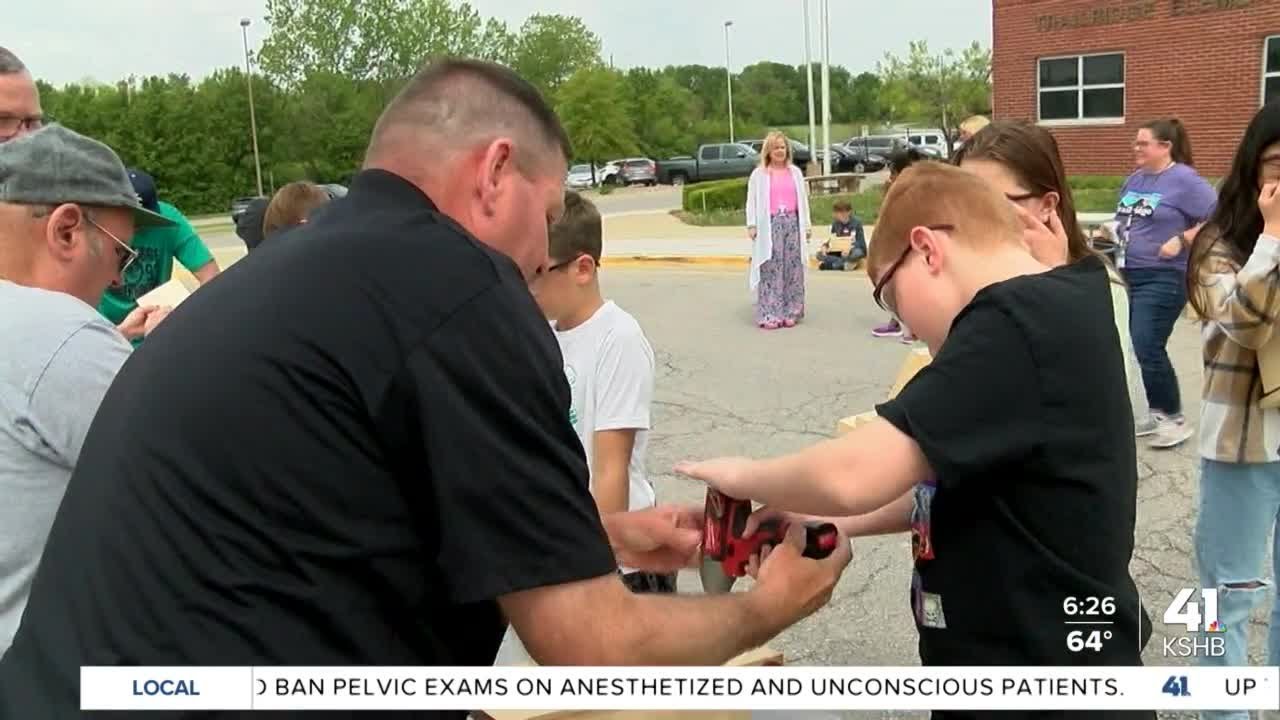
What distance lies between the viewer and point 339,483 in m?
1.54

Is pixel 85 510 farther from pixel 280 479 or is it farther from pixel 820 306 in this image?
pixel 820 306

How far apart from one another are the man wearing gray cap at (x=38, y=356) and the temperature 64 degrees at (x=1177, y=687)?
7.18ft

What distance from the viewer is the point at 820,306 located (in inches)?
494

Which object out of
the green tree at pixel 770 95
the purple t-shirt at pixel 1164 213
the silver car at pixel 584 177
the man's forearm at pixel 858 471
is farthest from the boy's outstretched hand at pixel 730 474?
the green tree at pixel 770 95

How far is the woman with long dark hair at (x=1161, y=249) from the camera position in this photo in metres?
6.88

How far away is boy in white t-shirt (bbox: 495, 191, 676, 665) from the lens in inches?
126

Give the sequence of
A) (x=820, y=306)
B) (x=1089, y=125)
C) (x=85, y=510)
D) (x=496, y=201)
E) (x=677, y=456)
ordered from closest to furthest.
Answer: (x=85, y=510) → (x=496, y=201) → (x=677, y=456) → (x=820, y=306) → (x=1089, y=125)

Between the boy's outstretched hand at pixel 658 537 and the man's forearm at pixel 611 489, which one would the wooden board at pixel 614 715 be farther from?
the man's forearm at pixel 611 489

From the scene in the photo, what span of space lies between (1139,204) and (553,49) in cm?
5951

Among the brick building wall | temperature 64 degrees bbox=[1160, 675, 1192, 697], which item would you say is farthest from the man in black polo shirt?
the brick building wall

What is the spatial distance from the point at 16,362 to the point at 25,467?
22cm

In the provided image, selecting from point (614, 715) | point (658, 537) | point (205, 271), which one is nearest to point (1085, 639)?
point (658, 537)

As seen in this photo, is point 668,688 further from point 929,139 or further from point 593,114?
point 593,114

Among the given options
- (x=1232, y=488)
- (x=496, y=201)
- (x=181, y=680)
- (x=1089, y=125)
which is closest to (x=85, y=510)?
(x=181, y=680)
